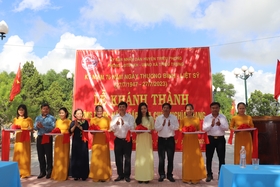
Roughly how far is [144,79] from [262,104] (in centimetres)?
893

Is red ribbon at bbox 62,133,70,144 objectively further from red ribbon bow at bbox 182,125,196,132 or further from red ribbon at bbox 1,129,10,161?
red ribbon bow at bbox 182,125,196,132

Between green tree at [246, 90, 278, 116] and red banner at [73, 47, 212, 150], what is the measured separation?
7.85 metres

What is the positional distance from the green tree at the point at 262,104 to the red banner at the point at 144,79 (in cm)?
785

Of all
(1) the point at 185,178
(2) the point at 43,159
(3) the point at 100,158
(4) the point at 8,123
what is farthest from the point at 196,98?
(4) the point at 8,123

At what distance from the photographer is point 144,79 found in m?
6.26

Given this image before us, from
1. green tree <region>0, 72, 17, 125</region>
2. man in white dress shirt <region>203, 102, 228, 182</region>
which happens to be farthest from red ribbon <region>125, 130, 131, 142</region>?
green tree <region>0, 72, 17, 125</region>

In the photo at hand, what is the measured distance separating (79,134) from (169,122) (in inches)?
63.2

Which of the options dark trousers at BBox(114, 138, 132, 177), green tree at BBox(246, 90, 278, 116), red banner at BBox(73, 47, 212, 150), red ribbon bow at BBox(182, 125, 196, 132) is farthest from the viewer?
green tree at BBox(246, 90, 278, 116)

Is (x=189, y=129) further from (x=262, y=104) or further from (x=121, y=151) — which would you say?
(x=262, y=104)

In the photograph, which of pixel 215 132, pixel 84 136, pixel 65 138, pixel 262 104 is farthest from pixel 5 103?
pixel 262 104

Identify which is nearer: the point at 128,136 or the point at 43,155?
the point at 128,136

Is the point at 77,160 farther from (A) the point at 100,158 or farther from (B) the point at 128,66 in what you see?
(B) the point at 128,66

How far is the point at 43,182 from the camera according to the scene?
473 centimetres

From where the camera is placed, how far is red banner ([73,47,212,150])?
6.10 metres
